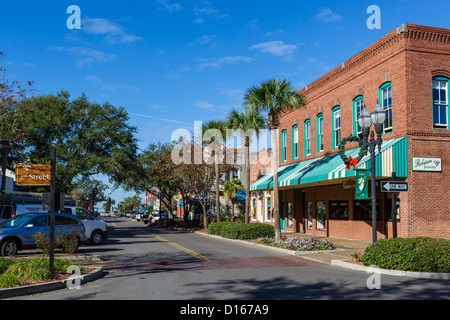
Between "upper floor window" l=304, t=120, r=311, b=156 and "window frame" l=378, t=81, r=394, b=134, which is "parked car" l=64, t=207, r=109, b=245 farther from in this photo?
"window frame" l=378, t=81, r=394, b=134

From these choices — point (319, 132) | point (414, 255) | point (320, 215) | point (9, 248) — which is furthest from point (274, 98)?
point (9, 248)

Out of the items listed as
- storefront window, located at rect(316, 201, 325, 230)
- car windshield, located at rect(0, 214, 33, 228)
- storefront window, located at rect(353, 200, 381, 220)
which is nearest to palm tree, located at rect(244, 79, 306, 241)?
storefront window, located at rect(353, 200, 381, 220)

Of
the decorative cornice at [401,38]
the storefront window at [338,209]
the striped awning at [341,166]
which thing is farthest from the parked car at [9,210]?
the decorative cornice at [401,38]

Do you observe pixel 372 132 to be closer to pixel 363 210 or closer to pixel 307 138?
pixel 363 210

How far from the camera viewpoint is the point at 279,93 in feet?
70.5

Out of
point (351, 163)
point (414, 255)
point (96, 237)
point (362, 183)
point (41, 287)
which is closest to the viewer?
point (41, 287)

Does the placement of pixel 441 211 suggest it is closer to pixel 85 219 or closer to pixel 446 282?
pixel 446 282

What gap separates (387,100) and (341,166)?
4024 millimetres

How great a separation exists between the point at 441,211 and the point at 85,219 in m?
17.6

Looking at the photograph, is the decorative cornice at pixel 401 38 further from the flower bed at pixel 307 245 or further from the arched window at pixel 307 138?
the flower bed at pixel 307 245

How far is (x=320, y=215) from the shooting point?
27.8m

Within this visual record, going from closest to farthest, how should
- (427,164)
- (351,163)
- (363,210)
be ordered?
(351,163) < (427,164) < (363,210)

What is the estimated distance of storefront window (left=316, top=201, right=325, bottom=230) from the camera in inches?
1082
